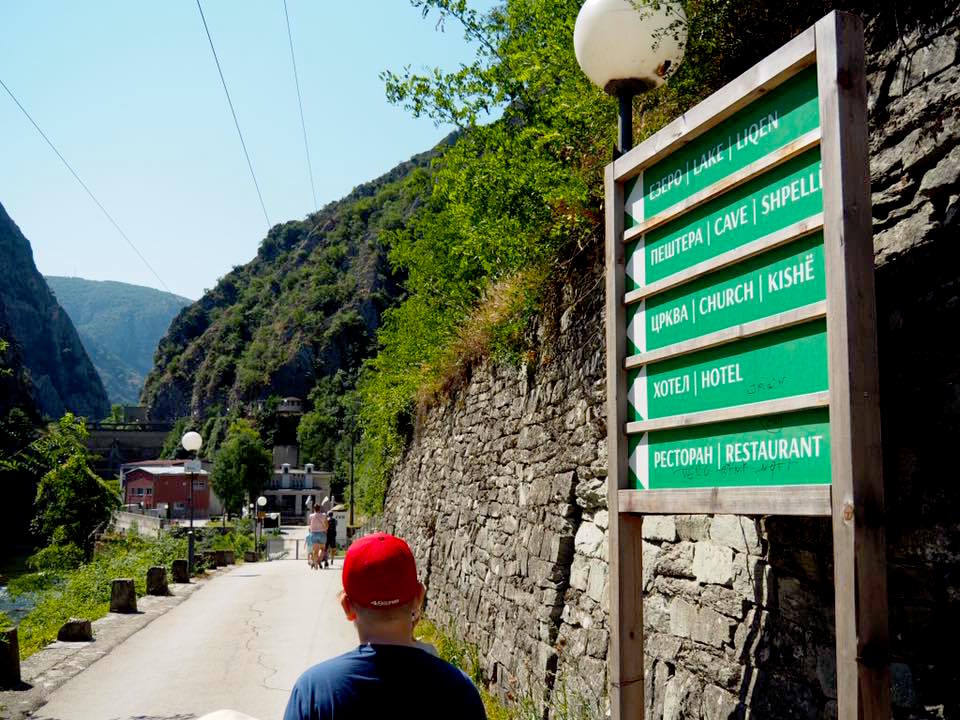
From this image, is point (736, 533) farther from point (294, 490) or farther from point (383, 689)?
point (294, 490)

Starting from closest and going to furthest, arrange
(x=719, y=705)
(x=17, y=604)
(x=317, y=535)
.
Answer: (x=719, y=705), (x=317, y=535), (x=17, y=604)

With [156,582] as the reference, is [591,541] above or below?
above

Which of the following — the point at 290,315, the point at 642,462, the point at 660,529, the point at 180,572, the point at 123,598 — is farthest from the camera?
the point at 290,315

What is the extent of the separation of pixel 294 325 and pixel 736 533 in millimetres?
138305

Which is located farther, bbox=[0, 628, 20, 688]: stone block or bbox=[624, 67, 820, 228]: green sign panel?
bbox=[0, 628, 20, 688]: stone block

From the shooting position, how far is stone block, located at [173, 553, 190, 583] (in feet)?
53.7

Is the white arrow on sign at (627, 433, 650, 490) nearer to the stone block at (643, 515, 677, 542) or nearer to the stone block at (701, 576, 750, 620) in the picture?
the stone block at (701, 576, 750, 620)

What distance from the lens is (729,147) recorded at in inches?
114

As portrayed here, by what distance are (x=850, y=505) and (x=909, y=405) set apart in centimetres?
75

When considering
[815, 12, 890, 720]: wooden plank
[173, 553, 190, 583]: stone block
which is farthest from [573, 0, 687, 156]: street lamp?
[173, 553, 190, 583]: stone block

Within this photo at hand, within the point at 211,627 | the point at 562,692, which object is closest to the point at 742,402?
the point at 562,692

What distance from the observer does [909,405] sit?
276cm

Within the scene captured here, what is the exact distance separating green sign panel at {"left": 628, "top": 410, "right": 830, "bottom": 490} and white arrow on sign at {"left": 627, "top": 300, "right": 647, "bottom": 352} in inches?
14.5

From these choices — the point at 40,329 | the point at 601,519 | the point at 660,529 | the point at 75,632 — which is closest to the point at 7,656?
the point at 75,632
